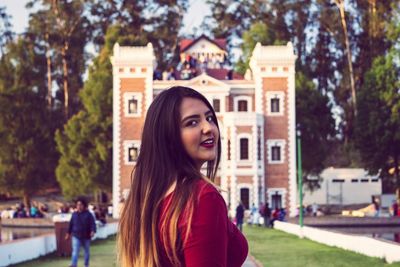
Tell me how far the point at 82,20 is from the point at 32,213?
1964cm

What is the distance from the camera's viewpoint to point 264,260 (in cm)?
1800

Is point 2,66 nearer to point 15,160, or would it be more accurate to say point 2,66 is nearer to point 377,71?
point 15,160

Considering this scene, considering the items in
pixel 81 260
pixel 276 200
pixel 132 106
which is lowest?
pixel 276 200

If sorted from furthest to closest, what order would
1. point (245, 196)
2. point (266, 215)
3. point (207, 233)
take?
point (245, 196), point (266, 215), point (207, 233)

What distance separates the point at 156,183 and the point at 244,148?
51.4 metres

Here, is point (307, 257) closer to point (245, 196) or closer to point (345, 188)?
point (245, 196)

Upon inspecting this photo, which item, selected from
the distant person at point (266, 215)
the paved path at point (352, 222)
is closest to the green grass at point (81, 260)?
the distant person at point (266, 215)

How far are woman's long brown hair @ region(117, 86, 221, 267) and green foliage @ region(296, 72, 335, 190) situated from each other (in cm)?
5543

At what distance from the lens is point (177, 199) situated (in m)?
2.99

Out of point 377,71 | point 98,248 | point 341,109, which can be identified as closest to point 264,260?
point 98,248

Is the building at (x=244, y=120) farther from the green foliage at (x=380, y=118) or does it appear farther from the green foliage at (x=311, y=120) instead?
the green foliage at (x=380, y=118)

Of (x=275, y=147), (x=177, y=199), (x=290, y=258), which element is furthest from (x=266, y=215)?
(x=177, y=199)

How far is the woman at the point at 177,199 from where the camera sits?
2.88 metres

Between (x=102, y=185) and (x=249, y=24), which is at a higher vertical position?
(x=249, y=24)
